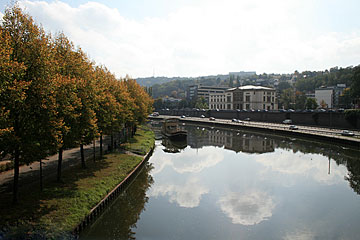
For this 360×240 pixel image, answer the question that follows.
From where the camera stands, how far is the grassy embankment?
15.5m

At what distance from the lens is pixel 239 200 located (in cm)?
2584

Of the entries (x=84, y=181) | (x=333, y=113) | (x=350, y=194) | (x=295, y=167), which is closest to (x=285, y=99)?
(x=333, y=113)

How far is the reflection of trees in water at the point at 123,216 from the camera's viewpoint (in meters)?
18.9

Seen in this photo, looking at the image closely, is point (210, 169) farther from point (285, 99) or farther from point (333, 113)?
point (285, 99)

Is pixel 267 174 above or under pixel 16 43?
under

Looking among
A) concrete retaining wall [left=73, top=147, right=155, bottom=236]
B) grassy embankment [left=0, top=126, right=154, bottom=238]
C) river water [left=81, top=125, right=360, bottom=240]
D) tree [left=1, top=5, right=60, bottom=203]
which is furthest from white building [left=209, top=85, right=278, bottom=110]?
tree [left=1, top=5, right=60, bottom=203]

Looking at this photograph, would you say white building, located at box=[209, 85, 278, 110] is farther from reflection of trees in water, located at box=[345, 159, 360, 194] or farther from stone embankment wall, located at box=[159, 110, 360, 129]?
reflection of trees in water, located at box=[345, 159, 360, 194]

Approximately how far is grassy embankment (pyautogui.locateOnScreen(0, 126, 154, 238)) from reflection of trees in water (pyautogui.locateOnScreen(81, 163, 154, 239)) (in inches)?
58.0

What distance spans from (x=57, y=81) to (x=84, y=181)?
32.9 feet

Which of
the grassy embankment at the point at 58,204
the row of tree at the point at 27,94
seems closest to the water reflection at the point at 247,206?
the grassy embankment at the point at 58,204

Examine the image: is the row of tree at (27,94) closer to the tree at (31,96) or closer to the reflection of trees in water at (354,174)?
the tree at (31,96)

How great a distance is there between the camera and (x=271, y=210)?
23688 mm

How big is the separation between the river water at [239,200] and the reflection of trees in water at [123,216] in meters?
0.07

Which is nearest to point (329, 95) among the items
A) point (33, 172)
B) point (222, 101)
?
point (222, 101)
